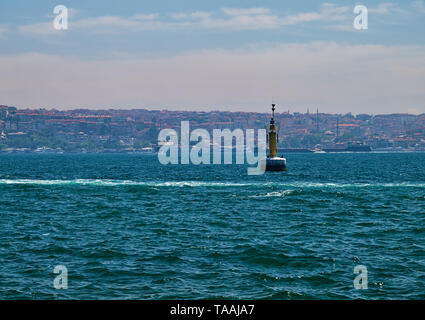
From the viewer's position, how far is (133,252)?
21875mm

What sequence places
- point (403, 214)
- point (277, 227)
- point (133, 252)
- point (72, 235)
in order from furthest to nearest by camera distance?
point (403, 214) < point (277, 227) < point (72, 235) < point (133, 252)

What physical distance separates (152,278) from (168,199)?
27.0 metres

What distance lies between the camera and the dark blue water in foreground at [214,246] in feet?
53.7

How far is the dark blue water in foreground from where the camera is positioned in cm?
1638

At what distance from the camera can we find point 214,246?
2309cm

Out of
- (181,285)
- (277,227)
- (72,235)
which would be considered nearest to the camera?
(181,285)

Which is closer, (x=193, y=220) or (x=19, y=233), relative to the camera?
(x=19, y=233)
